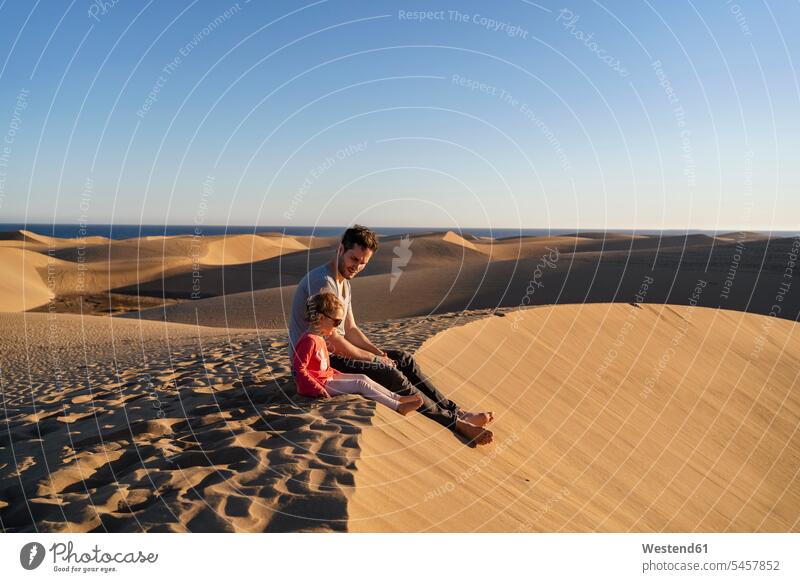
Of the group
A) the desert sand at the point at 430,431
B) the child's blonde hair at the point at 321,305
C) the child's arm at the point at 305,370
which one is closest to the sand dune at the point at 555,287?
the desert sand at the point at 430,431

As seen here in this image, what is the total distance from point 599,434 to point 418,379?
2738mm

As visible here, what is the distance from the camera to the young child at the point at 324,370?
475 centimetres

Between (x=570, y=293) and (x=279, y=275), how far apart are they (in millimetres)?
19951

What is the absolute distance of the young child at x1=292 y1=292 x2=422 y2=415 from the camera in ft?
15.6

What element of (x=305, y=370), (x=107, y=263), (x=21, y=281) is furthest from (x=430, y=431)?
(x=107, y=263)

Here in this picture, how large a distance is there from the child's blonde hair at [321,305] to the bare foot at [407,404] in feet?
3.16

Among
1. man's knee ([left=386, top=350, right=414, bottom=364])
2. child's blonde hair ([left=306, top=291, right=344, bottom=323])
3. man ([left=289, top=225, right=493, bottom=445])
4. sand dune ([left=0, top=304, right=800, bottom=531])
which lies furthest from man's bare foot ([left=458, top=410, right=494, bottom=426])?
child's blonde hair ([left=306, top=291, right=344, bottom=323])

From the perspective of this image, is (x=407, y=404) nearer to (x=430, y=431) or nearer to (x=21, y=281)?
(x=430, y=431)

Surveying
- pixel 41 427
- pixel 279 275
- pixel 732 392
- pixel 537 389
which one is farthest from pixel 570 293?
pixel 279 275

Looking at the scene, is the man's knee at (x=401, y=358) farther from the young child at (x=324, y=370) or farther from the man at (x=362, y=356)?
the young child at (x=324, y=370)

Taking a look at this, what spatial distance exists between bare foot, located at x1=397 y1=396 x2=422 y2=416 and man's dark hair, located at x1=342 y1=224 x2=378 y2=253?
1.34 meters

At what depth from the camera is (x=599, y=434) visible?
6.68 m

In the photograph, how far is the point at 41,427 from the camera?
5.73m

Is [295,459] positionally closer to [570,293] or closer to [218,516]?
[218,516]
